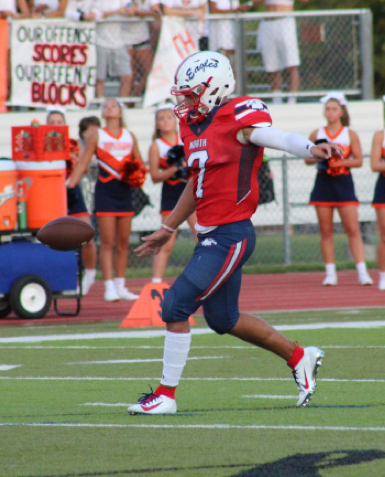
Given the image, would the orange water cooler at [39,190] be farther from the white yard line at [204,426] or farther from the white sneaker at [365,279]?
the white yard line at [204,426]

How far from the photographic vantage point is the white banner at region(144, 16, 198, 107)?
1562 cm

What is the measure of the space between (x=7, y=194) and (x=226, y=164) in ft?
15.9

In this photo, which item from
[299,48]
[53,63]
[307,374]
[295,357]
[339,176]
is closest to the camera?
[307,374]

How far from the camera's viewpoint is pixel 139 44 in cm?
1574

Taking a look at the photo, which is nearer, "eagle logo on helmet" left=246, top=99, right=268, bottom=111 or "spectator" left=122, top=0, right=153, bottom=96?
"eagle logo on helmet" left=246, top=99, right=268, bottom=111

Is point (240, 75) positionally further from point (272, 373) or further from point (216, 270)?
point (216, 270)

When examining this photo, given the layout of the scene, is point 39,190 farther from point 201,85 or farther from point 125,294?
point 201,85

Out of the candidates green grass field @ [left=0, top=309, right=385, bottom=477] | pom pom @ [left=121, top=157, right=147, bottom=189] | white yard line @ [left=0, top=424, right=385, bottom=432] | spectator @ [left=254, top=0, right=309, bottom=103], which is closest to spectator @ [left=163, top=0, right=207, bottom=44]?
spectator @ [left=254, top=0, right=309, bottom=103]

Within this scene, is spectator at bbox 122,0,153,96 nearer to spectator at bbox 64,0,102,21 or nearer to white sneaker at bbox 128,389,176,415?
spectator at bbox 64,0,102,21

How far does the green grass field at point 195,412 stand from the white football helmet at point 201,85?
1.56 metres

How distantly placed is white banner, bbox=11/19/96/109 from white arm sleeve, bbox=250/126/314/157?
399 inches

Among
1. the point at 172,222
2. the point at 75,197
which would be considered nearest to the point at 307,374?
the point at 172,222

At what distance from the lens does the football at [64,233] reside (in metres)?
7.75

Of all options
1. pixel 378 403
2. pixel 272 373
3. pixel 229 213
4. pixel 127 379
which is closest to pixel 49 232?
pixel 127 379
